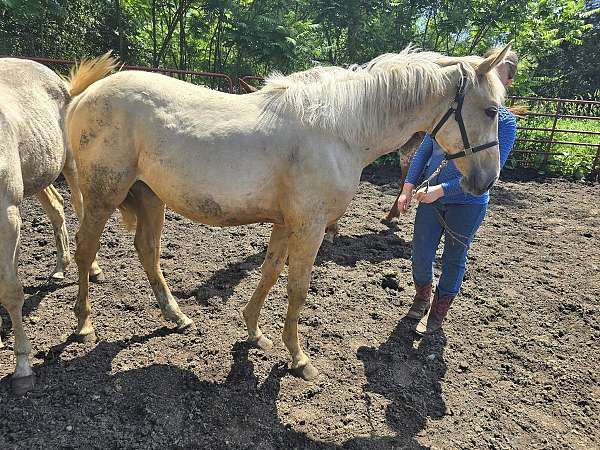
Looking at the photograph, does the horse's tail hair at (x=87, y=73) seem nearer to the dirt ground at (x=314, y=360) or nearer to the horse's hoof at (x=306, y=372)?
the dirt ground at (x=314, y=360)

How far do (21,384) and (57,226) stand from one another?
5.33 ft

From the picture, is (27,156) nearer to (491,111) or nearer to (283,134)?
(283,134)

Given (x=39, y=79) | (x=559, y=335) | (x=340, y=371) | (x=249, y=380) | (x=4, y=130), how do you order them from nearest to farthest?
(x=4, y=130)
(x=249, y=380)
(x=340, y=371)
(x=39, y=79)
(x=559, y=335)

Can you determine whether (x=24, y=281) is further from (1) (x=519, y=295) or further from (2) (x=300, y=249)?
(1) (x=519, y=295)

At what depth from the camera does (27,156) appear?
8.48ft

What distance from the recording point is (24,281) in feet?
11.5

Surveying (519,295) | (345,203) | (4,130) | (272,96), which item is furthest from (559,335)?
(4,130)

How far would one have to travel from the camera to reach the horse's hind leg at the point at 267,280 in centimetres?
279

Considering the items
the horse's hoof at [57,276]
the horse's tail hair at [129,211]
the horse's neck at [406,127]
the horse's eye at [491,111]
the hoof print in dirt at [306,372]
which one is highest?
the horse's eye at [491,111]

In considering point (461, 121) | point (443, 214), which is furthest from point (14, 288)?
point (443, 214)

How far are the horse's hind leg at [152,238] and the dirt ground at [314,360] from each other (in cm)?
14

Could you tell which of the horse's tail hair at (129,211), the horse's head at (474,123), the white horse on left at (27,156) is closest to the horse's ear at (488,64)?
the horse's head at (474,123)

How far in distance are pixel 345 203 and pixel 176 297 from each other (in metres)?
1.88

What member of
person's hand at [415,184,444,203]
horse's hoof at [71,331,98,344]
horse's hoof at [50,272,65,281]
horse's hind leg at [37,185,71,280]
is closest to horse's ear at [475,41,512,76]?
person's hand at [415,184,444,203]
